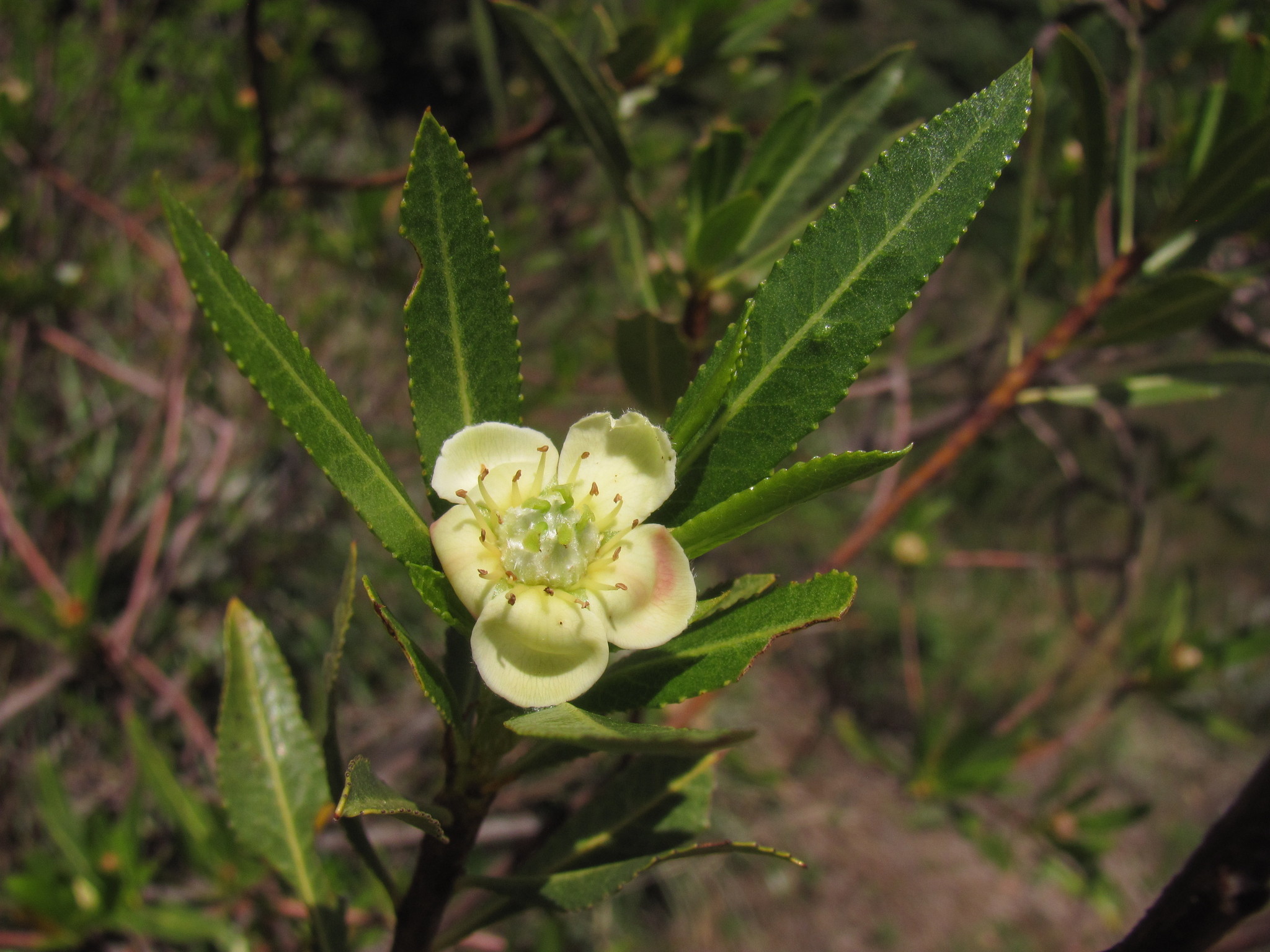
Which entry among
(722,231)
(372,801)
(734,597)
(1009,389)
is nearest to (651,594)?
(734,597)

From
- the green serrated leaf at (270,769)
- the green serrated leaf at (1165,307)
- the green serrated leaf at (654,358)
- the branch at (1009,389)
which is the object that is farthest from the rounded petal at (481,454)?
the green serrated leaf at (1165,307)

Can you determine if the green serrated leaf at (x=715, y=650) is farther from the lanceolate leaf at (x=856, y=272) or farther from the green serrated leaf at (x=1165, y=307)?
the green serrated leaf at (x=1165, y=307)

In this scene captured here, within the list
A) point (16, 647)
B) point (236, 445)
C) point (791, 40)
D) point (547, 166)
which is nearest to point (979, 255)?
point (791, 40)

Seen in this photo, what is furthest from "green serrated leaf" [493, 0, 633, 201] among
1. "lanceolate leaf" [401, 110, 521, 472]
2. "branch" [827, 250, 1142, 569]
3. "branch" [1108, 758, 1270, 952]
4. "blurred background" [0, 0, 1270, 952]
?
"branch" [1108, 758, 1270, 952]

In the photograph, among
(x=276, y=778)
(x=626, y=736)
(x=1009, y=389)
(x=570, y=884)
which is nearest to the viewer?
(x=626, y=736)

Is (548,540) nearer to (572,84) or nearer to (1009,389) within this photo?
(572,84)

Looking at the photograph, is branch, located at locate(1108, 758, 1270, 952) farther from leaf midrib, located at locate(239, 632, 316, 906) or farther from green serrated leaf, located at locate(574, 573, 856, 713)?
leaf midrib, located at locate(239, 632, 316, 906)

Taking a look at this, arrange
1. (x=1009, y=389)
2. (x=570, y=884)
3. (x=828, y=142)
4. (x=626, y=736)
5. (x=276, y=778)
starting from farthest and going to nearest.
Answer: (x=1009, y=389) < (x=828, y=142) < (x=276, y=778) < (x=570, y=884) < (x=626, y=736)
